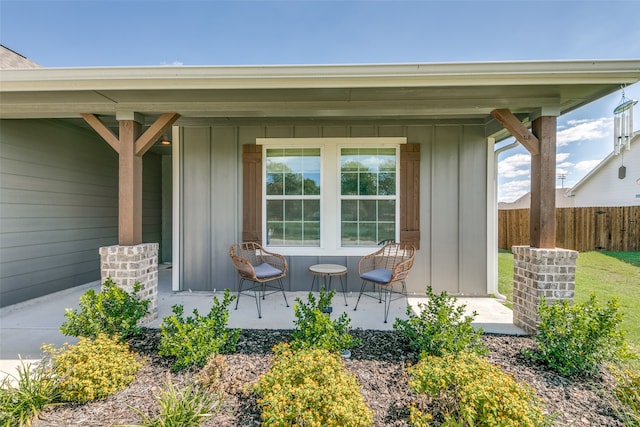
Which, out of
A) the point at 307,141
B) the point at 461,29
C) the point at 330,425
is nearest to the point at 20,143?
the point at 307,141

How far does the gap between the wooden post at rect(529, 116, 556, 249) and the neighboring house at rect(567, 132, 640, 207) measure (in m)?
9.20

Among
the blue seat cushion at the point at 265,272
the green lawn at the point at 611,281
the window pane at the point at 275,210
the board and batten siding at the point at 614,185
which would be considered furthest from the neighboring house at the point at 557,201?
the blue seat cushion at the point at 265,272

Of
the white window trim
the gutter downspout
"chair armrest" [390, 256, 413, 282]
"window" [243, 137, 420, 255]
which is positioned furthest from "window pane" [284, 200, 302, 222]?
the gutter downspout

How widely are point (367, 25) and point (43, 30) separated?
5935 millimetres

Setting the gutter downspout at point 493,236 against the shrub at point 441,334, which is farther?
the gutter downspout at point 493,236

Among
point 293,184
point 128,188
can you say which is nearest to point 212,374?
point 128,188

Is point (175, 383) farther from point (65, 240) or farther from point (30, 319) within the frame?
point (65, 240)

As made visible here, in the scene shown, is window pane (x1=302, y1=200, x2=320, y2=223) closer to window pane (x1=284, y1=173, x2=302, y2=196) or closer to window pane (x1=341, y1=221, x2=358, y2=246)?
window pane (x1=284, y1=173, x2=302, y2=196)

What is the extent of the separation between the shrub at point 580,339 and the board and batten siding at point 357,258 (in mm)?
1766

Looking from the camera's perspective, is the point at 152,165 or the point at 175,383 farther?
the point at 152,165

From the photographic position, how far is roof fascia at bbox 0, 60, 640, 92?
240 centimetres

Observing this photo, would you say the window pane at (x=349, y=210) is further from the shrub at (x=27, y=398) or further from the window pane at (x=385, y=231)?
the shrub at (x=27, y=398)

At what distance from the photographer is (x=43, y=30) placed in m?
5.20

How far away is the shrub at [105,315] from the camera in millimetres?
2307
